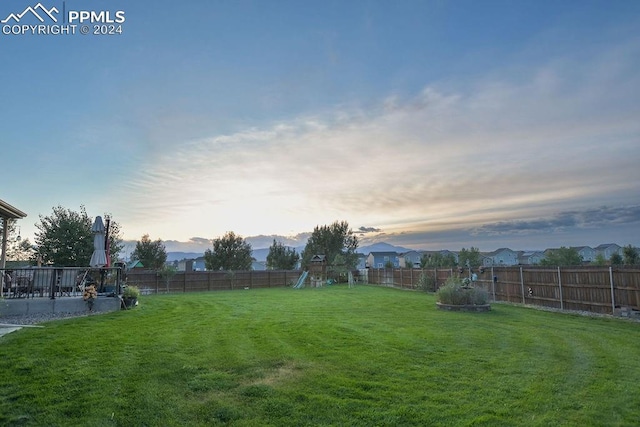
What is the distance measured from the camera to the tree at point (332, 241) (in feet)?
174

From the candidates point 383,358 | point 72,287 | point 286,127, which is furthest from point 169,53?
point 383,358

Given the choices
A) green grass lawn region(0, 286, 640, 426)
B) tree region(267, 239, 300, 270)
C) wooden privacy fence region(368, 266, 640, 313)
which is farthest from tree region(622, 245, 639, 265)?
tree region(267, 239, 300, 270)

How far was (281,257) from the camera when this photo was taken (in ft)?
155

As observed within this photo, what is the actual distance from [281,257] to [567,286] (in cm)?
3655

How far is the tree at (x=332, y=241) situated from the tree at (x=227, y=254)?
10.5 metres

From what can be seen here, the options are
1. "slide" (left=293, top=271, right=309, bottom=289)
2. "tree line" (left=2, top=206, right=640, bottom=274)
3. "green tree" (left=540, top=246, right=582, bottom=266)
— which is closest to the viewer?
"tree line" (left=2, top=206, right=640, bottom=274)

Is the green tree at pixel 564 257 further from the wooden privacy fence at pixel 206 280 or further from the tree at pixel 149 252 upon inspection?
the tree at pixel 149 252

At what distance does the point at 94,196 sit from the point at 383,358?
664 inches

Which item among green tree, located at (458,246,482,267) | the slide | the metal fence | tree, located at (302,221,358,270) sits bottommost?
the slide

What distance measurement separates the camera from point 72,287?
42.4 feet

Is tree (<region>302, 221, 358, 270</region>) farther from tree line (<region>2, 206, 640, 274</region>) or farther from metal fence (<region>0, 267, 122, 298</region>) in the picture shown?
metal fence (<region>0, 267, 122, 298</region>)

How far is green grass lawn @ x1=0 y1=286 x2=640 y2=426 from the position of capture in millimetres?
3881

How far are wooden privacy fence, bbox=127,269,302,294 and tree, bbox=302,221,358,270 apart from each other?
Result: 52.1ft

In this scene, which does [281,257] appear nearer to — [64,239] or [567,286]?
[64,239]
